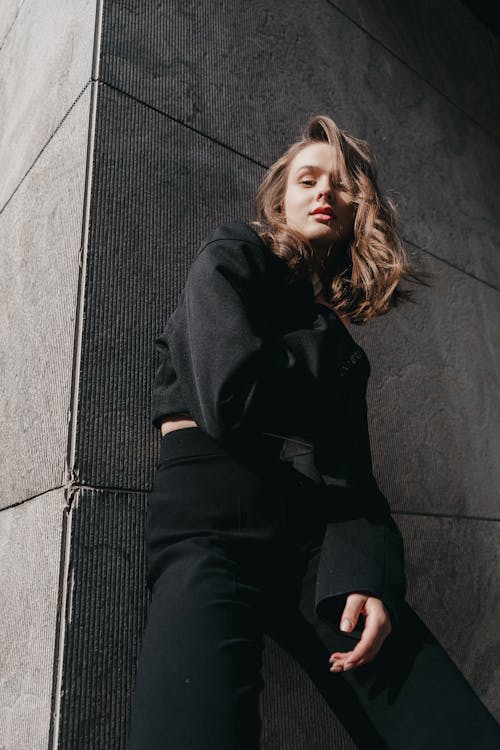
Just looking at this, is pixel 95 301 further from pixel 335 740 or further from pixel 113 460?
pixel 335 740

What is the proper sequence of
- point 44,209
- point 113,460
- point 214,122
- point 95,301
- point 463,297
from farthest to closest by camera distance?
point 463,297 < point 214,122 < point 44,209 < point 95,301 < point 113,460

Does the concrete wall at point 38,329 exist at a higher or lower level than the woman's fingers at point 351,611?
higher

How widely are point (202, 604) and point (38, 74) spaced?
90.6 inches

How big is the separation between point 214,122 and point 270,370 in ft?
4.97

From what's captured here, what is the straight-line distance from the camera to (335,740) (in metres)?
2.10

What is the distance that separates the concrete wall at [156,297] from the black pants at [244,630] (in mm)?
276

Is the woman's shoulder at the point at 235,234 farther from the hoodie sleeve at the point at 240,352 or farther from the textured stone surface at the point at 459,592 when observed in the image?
the textured stone surface at the point at 459,592

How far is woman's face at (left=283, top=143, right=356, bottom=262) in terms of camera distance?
6.49 feet

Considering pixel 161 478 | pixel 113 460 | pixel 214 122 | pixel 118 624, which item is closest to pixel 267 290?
pixel 161 478

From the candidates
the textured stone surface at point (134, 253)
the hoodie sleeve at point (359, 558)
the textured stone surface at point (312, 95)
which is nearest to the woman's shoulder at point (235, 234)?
the textured stone surface at point (134, 253)

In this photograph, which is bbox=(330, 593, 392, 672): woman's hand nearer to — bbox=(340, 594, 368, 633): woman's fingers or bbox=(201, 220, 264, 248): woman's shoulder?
bbox=(340, 594, 368, 633): woman's fingers

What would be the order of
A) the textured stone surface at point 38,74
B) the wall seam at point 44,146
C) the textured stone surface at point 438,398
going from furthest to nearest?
the textured stone surface at point 438,398 → the textured stone surface at point 38,74 → the wall seam at point 44,146

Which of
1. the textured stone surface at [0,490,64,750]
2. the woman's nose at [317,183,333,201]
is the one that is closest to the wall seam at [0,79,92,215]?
the woman's nose at [317,183,333,201]

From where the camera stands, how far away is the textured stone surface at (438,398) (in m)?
2.82
